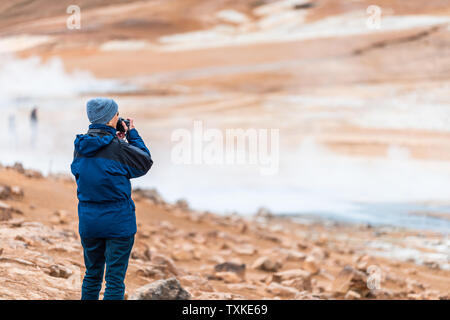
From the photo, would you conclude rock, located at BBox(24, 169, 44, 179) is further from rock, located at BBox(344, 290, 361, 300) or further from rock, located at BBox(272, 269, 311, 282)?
rock, located at BBox(344, 290, 361, 300)

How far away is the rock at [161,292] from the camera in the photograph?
10.7 feet

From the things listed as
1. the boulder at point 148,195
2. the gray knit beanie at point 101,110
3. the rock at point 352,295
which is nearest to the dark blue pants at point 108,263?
the gray knit beanie at point 101,110

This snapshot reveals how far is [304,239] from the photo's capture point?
7.57m

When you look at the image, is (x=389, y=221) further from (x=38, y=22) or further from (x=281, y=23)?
(x=38, y=22)

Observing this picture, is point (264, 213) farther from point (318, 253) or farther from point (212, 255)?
point (212, 255)

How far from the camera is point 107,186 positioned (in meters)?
2.44

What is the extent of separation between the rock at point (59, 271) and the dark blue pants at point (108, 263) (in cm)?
97

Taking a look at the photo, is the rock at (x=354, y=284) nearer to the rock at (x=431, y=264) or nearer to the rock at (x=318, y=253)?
the rock at (x=318, y=253)

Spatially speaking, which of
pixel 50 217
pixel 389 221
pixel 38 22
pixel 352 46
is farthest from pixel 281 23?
pixel 50 217

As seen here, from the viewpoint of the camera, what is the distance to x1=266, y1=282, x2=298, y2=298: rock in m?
4.54

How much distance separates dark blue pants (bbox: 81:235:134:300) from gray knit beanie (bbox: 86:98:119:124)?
17.5 inches

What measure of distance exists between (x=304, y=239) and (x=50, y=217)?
3.17 meters

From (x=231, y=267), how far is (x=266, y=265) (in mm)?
474

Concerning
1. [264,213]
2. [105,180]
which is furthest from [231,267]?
[264,213]
